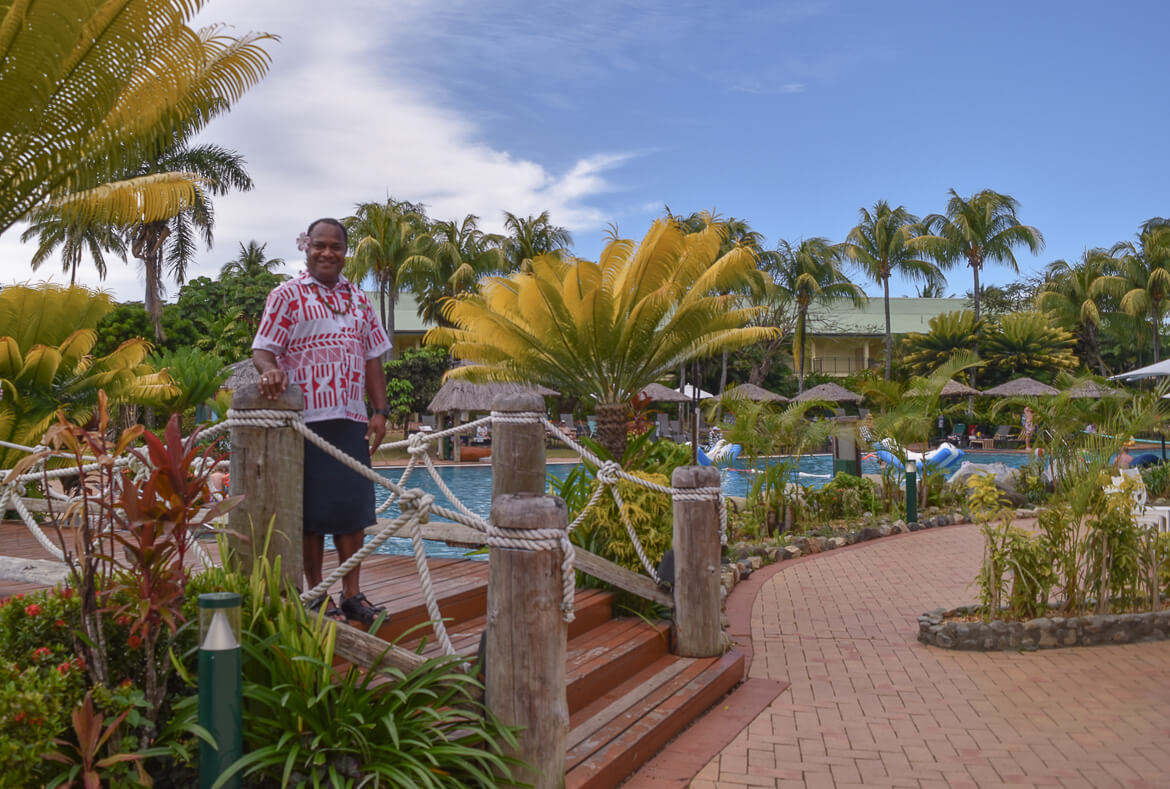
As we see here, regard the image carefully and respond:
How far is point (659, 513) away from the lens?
18.6 feet

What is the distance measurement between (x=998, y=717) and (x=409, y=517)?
332 cm

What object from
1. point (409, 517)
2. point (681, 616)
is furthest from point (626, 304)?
point (409, 517)

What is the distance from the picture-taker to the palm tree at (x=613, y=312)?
9773mm

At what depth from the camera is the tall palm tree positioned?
31281 mm

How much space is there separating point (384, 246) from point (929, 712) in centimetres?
2966

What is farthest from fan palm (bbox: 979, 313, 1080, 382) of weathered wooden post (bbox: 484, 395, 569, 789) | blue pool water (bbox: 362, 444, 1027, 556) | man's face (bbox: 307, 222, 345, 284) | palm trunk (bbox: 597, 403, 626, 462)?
weathered wooden post (bbox: 484, 395, 569, 789)

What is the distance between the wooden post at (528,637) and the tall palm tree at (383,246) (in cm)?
2951

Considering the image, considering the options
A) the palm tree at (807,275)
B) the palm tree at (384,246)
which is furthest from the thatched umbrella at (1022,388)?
the palm tree at (384,246)

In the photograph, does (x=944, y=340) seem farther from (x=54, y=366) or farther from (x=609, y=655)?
(x=609, y=655)

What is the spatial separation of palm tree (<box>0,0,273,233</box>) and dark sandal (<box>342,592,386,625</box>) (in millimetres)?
6047

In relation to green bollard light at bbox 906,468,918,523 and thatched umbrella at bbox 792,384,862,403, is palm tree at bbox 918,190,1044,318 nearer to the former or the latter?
thatched umbrella at bbox 792,384,862,403

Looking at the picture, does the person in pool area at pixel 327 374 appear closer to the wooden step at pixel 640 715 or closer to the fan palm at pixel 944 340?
the wooden step at pixel 640 715

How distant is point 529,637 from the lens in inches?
108

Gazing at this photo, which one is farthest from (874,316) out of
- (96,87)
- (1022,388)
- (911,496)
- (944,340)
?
(96,87)
